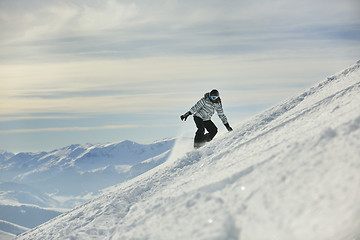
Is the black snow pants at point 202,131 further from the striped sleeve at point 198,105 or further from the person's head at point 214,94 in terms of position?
the person's head at point 214,94

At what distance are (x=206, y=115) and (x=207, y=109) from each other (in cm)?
28

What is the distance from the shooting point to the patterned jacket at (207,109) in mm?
13453

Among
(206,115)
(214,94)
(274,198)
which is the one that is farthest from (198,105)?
(274,198)

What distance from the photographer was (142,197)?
9453mm

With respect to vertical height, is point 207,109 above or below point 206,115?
above

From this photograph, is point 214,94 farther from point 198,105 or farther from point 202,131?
point 202,131

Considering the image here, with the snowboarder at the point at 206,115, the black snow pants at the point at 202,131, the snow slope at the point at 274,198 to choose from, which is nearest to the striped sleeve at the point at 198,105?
the snowboarder at the point at 206,115

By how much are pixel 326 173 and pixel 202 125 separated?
9.29m

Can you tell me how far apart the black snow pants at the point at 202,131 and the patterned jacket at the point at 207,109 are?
0.23 meters

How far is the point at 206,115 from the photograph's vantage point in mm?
13719

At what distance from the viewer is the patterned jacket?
13.5m

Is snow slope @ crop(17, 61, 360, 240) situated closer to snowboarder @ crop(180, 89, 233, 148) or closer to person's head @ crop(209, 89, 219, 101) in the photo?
person's head @ crop(209, 89, 219, 101)

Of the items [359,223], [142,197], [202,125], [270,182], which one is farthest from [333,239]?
[202,125]

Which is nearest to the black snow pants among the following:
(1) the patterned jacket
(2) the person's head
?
(1) the patterned jacket
